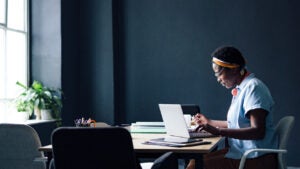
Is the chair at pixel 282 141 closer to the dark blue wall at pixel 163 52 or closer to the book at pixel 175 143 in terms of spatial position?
the book at pixel 175 143

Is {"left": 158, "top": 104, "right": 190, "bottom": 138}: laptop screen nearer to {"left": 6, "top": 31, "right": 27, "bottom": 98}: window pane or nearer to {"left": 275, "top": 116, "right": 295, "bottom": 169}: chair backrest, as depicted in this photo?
{"left": 275, "top": 116, "right": 295, "bottom": 169}: chair backrest

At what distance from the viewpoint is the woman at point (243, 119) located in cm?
257

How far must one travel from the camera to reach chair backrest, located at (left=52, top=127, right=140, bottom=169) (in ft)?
6.54

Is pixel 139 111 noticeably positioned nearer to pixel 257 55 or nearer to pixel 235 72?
pixel 257 55

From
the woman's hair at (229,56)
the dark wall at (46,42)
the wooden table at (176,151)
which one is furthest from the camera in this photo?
the dark wall at (46,42)

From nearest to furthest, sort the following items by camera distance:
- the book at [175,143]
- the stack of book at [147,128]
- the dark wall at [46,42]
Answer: the book at [175,143], the stack of book at [147,128], the dark wall at [46,42]

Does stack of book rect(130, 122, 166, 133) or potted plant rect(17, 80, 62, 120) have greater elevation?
potted plant rect(17, 80, 62, 120)

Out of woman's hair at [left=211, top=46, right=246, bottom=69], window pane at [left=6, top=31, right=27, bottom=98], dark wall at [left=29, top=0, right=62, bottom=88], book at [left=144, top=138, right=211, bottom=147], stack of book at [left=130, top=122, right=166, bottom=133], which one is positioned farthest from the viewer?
dark wall at [left=29, top=0, right=62, bottom=88]

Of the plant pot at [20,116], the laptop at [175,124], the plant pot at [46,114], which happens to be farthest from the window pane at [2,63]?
the laptop at [175,124]

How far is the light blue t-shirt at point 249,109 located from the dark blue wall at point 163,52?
2.86m

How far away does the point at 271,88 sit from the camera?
217 inches

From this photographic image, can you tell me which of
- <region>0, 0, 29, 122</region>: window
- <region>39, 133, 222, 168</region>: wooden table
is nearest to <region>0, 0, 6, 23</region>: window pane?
<region>0, 0, 29, 122</region>: window

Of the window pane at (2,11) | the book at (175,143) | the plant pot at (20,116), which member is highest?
the window pane at (2,11)

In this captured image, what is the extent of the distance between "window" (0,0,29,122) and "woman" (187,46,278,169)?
3051 millimetres
